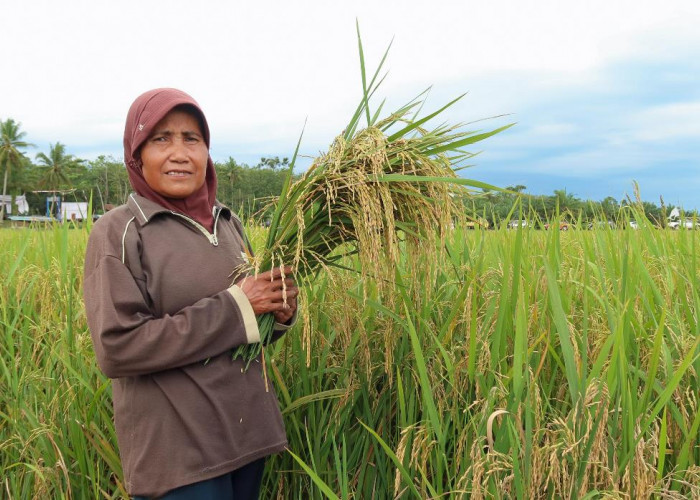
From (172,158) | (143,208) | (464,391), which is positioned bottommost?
(464,391)

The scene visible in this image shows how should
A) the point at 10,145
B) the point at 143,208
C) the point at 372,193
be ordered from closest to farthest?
the point at 372,193 < the point at 143,208 < the point at 10,145

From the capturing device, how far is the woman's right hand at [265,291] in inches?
69.6

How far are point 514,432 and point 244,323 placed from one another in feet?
2.90

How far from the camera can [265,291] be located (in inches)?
69.9

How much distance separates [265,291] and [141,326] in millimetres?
392

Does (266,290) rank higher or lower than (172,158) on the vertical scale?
lower

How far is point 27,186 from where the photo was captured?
64688mm

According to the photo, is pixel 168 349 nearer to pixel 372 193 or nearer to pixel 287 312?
pixel 287 312

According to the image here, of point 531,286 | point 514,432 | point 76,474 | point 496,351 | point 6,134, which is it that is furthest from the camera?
point 6,134

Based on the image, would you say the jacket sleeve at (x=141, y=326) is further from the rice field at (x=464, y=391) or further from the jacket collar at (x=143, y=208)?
the rice field at (x=464, y=391)

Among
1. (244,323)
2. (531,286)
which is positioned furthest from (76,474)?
(531,286)

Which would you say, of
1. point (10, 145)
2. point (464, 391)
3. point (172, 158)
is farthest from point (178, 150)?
point (10, 145)

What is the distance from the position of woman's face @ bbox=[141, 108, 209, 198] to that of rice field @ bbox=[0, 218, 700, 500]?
668mm

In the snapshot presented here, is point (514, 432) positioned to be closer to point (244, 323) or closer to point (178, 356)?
point (244, 323)
